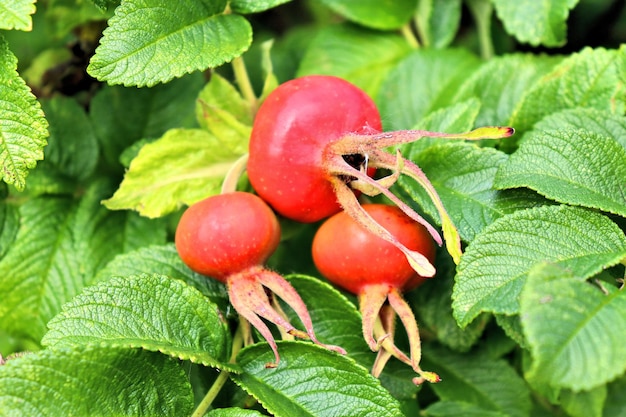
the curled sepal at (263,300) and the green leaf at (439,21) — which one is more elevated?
the green leaf at (439,21)

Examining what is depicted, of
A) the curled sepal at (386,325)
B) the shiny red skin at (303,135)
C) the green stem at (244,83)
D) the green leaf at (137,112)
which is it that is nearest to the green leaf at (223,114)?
the green stem at (244,83)

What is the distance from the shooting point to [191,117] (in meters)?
1.86

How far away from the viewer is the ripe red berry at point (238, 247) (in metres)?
1.32

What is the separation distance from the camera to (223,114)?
60.4 inches

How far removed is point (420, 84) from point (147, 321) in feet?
3.28

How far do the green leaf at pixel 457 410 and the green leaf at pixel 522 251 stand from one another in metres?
0.48

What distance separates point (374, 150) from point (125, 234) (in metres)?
0.75

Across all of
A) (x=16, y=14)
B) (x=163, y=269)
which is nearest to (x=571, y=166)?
(x=163, y=269)

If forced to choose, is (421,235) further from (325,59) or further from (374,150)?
(325,59)

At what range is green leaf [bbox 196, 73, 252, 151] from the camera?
60.5 inches

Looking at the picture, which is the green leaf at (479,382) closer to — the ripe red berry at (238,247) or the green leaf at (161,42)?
the ripe red berry at (238,247)

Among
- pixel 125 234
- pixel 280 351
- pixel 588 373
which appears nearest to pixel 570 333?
pixel 588 373

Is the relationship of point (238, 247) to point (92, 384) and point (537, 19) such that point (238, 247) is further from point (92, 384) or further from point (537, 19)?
point (537, 19)

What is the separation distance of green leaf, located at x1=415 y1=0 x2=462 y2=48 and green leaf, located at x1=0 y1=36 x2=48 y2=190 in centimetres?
115
